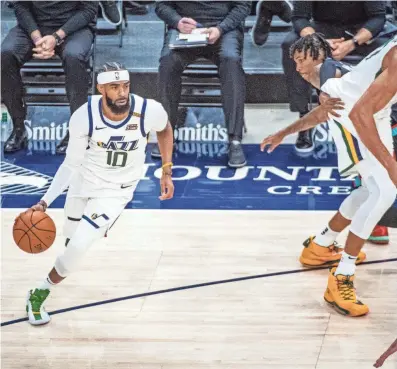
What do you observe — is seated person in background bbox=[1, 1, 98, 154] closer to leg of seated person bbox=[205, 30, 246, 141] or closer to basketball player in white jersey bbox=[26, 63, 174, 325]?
leg of seated person bbox=[205, 30, 246, 141]

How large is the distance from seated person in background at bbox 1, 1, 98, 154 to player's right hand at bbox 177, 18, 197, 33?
0.86 m

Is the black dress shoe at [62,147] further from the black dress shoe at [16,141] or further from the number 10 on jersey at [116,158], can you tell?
the number 10 on jersey at [116,158]

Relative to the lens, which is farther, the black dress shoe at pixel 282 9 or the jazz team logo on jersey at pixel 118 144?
the black dress shoe at pixel 282 9

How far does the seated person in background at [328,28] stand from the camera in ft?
27.3

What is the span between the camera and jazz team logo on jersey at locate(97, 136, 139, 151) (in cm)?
557

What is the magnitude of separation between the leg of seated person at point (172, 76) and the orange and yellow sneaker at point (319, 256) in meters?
2.48

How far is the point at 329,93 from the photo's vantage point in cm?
564

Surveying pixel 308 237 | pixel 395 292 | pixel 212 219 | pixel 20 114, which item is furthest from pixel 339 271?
pixel 20 114

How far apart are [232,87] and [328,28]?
1.09 metres

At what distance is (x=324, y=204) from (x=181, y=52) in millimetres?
1995

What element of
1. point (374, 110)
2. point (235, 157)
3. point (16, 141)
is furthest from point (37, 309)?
point (16, 141)

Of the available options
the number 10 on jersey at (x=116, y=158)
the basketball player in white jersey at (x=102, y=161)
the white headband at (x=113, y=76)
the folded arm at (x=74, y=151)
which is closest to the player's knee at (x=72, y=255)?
the basketball player in white jersey at (x=102, y=161)

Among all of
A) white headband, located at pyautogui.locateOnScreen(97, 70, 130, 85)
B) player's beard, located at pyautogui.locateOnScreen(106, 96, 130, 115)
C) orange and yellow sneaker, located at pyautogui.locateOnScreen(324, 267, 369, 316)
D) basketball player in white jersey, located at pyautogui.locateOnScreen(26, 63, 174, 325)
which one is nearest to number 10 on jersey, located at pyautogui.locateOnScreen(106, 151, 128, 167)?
basketball player in white jersey, located at pyautogui.locateOnScreen(26, 63, 174, 325)

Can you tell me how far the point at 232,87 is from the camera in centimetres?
816
